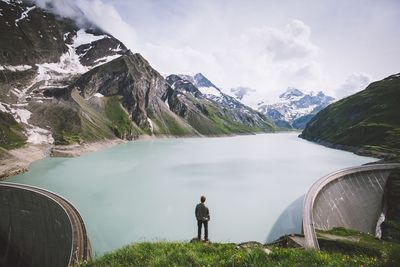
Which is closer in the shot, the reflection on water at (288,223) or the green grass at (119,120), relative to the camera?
the reflection on water at (288,223)

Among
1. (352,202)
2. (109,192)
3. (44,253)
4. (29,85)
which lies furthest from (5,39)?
(352,202)

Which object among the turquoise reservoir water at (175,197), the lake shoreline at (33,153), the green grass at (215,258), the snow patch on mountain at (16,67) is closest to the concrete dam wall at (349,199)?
the turquoise reservoir water at (175,197)

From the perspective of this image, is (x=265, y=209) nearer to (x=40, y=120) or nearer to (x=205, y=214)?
(x=205, y=214)

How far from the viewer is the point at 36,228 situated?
30.5 meters

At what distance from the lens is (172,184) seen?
53.9m

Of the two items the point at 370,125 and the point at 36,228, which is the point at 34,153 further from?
the point at 370,125

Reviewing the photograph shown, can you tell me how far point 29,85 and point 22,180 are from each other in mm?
129445

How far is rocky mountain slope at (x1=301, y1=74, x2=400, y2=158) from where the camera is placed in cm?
11006

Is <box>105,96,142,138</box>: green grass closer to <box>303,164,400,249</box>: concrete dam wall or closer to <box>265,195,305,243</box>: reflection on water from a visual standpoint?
<box>303,164,400,249</box>: concrete dam wall

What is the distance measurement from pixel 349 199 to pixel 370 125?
347ft

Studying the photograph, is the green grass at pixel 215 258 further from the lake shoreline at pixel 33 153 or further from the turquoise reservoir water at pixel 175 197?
the lake shoreline at pixel 33 153

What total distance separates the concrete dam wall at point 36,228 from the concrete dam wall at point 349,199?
21.4 m

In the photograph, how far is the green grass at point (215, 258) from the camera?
10.2 meters

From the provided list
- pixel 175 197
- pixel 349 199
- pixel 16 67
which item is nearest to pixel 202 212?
pixel 175 197
